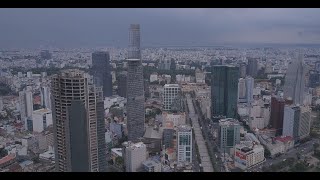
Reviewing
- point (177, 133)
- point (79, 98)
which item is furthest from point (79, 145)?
point (177, 133)

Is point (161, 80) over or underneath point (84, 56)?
underneath

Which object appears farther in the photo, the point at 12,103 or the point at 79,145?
the point at 12,103

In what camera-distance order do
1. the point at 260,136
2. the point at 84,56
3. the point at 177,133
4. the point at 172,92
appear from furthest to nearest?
the point at 172,92 → the point at 84,56 → the point at 260,136 → the point at 177,133

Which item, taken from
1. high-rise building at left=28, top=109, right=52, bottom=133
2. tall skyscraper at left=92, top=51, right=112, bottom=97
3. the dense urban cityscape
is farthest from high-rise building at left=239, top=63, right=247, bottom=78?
high-rise building at left=28, top=109, right=52, bottom=133

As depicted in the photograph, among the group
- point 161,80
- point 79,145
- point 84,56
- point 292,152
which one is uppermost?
point 84,56
